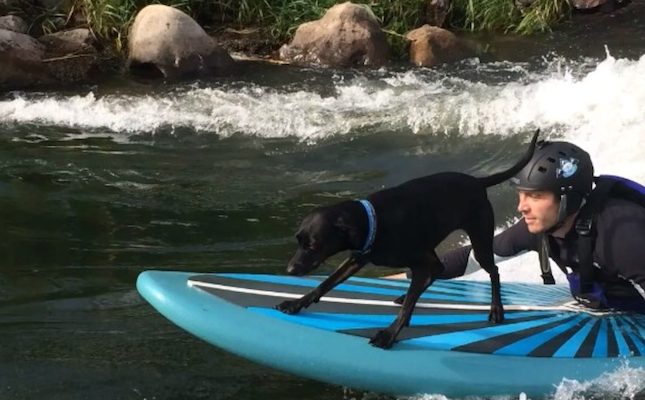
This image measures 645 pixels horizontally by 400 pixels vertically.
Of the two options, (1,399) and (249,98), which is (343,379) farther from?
(249,98)

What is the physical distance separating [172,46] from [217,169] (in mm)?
3228

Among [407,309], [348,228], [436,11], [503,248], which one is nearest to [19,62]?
[436,11]

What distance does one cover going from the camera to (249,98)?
28.3 ft

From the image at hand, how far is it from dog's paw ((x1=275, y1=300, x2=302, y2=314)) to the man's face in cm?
95

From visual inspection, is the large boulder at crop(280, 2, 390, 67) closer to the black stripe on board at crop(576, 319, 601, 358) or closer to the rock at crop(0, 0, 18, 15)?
the rock at crop(0, 0, 18, 15)

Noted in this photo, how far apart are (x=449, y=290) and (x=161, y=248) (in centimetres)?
189

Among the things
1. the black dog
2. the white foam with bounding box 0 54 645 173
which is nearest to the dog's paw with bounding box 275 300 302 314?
the black dog

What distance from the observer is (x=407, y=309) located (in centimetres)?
316

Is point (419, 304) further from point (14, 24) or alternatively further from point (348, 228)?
point (14, 24)

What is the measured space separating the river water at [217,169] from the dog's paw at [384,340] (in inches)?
15.9

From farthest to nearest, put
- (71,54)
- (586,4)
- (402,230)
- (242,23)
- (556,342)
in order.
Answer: (586,4), (242,23), (71,54), (556,342), (402,230)

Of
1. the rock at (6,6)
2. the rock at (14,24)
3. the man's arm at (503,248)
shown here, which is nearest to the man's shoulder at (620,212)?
the man's arm at (503,248)

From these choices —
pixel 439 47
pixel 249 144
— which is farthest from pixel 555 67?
pixel 249 144

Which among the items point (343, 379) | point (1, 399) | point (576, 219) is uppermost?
point (576, 219)
